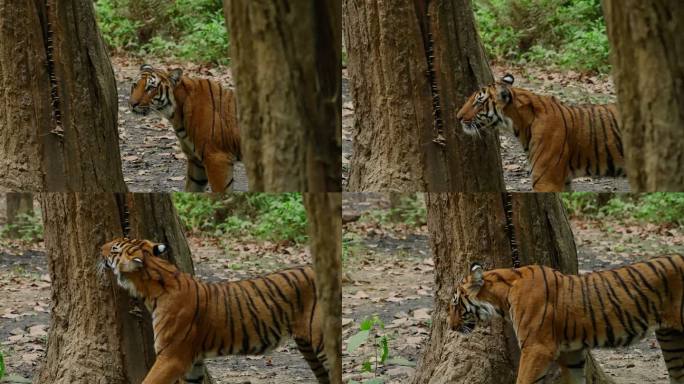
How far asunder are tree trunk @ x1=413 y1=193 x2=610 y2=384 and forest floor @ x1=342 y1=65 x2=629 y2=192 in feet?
0.41

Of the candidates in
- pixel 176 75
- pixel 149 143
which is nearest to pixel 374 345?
pixel 149 143

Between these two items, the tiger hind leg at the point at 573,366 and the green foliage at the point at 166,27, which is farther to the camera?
the green foliage at the point at 166,27

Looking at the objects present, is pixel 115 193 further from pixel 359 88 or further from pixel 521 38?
pixel 521 38

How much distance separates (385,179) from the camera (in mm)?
4496

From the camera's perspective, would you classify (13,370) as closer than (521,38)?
No

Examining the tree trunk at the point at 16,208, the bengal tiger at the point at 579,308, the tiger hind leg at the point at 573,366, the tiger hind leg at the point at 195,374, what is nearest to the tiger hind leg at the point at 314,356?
the tiger hind leg at the point at 195,374

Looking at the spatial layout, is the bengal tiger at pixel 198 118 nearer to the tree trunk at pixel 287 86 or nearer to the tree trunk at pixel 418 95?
the tree trunk at pixel 418 95

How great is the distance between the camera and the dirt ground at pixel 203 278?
4.62 meters

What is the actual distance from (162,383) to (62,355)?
1.89 ft

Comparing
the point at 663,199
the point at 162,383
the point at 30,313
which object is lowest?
the point at 162,383

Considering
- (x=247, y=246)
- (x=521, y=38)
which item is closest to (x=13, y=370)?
(x=247, y=246)

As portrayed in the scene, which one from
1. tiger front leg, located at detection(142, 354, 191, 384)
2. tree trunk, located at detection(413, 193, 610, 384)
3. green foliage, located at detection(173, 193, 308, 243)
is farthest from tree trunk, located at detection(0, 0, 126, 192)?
tree trunk, located at detection(413, 193, 610, 384)

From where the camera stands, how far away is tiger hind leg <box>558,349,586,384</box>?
4484 mm

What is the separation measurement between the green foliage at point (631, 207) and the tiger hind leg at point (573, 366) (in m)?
0.66
